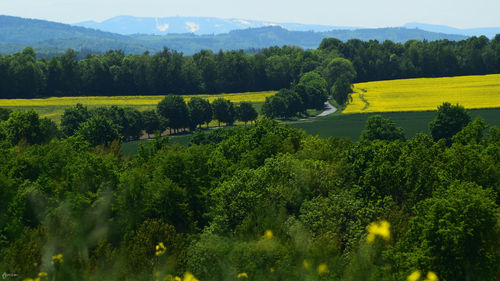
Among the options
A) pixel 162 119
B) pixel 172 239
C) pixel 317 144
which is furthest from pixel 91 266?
pixel 162 119

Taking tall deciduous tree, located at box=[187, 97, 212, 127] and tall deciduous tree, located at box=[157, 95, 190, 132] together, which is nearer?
tall deciduous tree, located at box=[157, 95, 190, 132]

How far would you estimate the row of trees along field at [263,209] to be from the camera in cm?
2069

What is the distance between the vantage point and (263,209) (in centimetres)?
3991

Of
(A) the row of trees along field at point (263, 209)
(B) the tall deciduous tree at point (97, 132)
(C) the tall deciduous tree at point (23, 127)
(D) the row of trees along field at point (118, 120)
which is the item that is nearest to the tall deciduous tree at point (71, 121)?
(D) the row of trees along field at point (118, 120)

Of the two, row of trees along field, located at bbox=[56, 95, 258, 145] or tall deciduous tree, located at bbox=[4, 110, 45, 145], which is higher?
tall deciduous tree, located at bbox=[4, 110, 45, 145]

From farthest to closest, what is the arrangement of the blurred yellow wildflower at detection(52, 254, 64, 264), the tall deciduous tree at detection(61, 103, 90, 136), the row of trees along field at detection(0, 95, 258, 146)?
the tall deciduous tree at detection(61, 103, 90, 136), the row of trees along field at detection(0, 95, 258, 146), the blurred yellow wildflower at detection(52, 254, 64, 264)

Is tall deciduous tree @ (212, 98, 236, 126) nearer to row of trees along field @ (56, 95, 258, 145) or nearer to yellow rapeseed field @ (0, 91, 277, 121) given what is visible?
row of trees along field @ (56, 95, 258, 145)

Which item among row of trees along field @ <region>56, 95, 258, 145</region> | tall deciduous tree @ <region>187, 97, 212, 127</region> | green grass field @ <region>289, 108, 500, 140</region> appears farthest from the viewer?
tall deciduous tree @ <region>187, 97, 212, 127</region>

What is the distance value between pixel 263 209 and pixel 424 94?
132 metres

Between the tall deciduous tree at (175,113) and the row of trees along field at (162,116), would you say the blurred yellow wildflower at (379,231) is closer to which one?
the row of trees along field at (162,116)

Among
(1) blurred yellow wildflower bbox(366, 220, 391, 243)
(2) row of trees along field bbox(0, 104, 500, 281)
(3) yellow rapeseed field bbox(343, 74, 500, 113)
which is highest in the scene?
(1) blurred yellow wildflower bbox(366, 220, 391, 243)

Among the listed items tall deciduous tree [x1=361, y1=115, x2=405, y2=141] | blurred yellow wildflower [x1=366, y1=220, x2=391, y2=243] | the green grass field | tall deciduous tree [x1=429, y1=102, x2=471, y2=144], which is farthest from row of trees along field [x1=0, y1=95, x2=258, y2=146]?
blurred yellow wildflower [x1=366, y1=220, x2=391, y2=243]

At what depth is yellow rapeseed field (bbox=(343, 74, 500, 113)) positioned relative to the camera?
139m

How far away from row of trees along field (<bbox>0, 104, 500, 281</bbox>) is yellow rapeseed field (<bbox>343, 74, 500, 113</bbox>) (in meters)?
76.8
